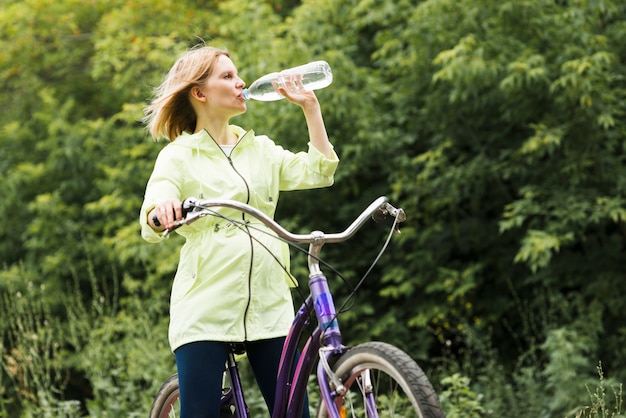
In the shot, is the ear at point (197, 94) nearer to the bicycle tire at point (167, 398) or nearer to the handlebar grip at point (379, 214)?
the handlebar grip at point (379, 214)

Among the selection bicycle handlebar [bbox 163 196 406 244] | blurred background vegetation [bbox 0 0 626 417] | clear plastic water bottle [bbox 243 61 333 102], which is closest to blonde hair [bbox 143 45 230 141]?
clear plastic water bottle [bbox 243 61 333 102]

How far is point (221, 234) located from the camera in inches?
107

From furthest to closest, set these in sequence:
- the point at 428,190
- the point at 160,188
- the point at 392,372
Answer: the point at 428,190, the point at 160,188, the point at 392,372

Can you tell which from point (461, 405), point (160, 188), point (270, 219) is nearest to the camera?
point (270, 219)

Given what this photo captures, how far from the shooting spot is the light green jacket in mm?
2699

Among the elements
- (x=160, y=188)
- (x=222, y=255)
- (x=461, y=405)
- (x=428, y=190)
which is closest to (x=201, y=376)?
(x=222, y=255)

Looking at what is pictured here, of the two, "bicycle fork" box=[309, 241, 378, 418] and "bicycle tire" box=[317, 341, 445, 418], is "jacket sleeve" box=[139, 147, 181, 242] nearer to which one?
"bicycle fork" box=[309, 241, 378, 418]

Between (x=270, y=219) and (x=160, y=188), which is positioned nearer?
(x=270, y=219)

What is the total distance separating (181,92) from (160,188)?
16.7 inches

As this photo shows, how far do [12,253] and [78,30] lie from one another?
2457 millimetres

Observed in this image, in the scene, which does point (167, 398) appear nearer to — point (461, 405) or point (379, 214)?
point (379, 214)

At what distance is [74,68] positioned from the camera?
10.1m

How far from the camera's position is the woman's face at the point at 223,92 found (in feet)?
9.45

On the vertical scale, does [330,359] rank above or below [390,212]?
below
